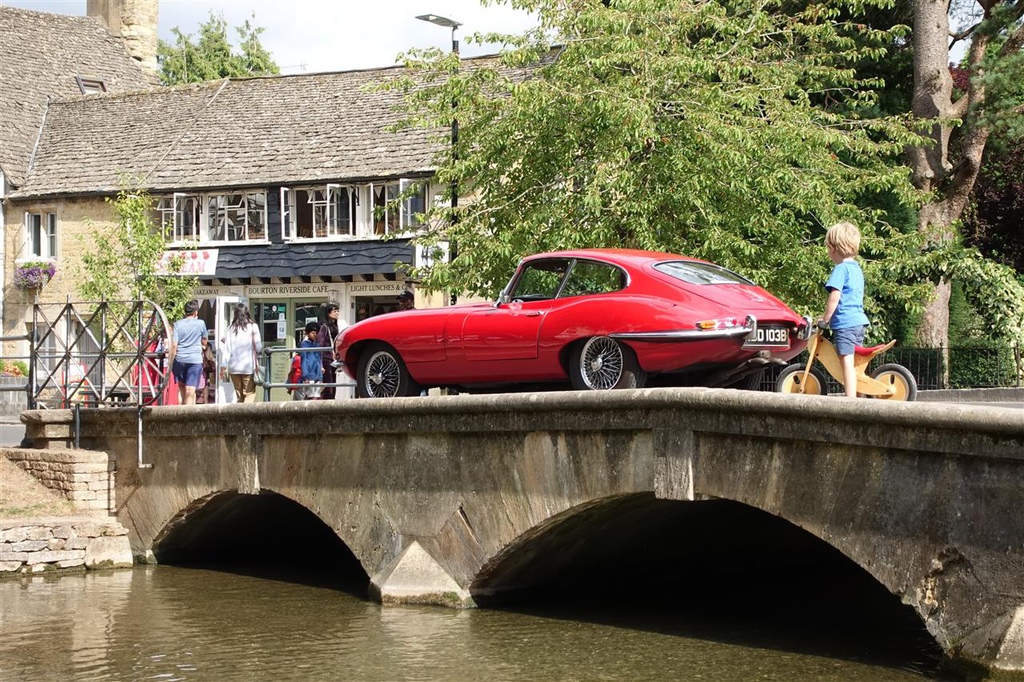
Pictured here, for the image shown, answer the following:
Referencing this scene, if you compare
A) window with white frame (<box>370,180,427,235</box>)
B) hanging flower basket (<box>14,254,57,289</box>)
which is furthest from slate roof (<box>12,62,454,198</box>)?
hanging flower basket (<box>14,254,57,289</box>)

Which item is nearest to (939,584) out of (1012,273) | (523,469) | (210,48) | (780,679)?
(780,679)

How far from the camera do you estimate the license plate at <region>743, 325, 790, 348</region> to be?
12172mm

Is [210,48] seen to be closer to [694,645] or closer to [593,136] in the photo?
[593,136]

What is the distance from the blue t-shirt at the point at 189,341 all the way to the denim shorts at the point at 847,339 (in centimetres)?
944

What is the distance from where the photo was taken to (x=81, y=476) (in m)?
17.4

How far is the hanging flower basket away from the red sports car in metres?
28.3

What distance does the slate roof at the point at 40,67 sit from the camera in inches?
1676

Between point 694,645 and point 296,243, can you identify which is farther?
point 296,243

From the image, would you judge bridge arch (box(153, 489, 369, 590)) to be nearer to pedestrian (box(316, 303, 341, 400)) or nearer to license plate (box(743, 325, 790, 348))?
pedestrian (box(316, 303, 341, 400))

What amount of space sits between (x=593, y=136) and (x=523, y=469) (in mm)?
8130

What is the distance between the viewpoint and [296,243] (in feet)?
123

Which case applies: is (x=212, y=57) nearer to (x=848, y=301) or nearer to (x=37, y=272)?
(x=37, y=272)

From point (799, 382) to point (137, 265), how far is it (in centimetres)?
2655

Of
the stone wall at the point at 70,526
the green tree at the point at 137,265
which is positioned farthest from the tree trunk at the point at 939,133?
the green tree at the point at 137,265
